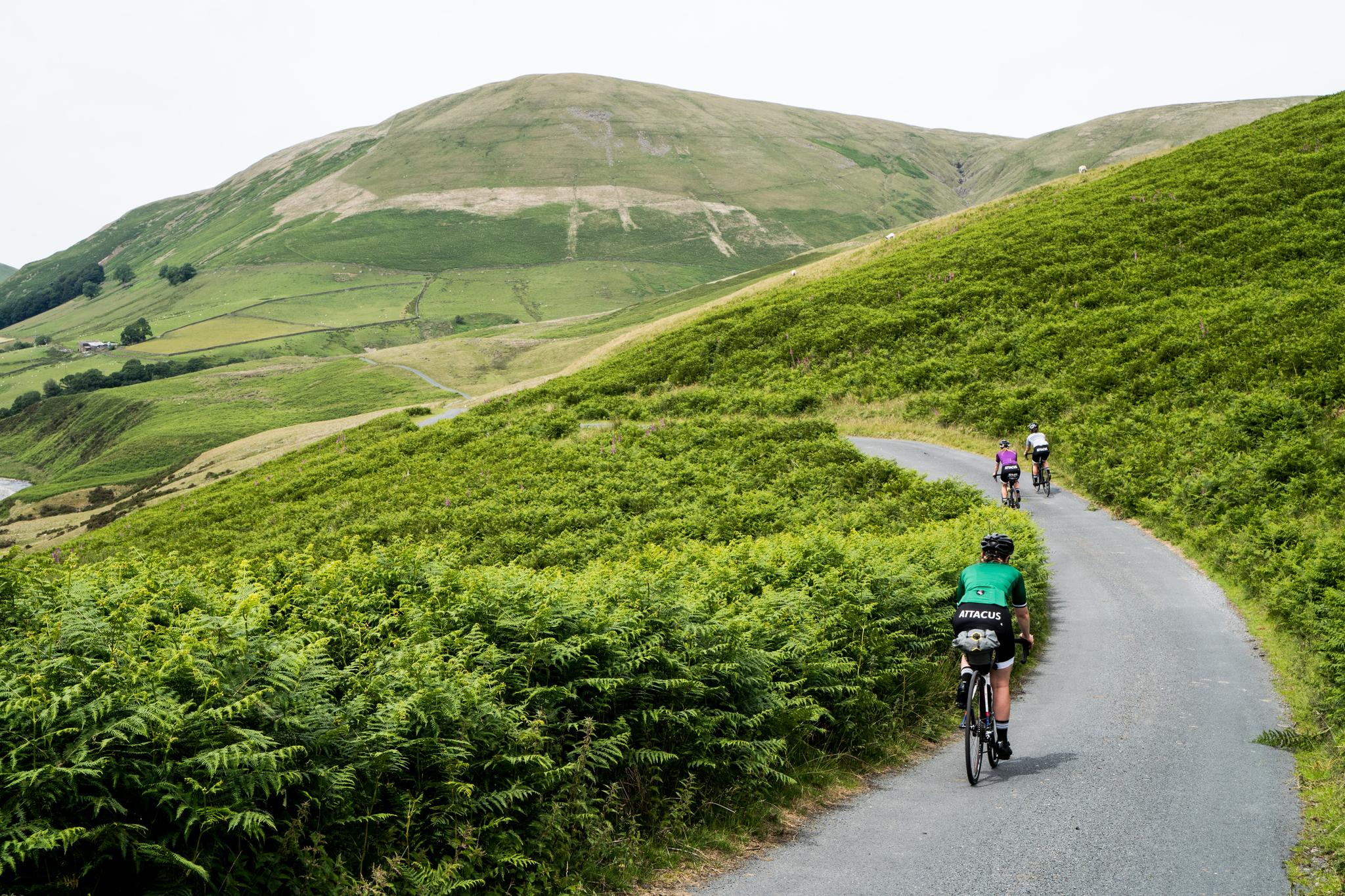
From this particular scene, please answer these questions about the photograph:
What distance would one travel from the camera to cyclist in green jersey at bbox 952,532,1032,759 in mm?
11016

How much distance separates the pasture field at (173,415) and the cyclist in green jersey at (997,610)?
394 ft

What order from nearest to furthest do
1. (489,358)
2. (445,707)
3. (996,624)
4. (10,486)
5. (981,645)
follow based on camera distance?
(445,707), (981,645), (996,624), (10,486), (489,358)

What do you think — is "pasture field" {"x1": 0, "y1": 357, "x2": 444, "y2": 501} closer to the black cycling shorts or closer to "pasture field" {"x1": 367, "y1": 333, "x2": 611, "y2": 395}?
"pasture field" {"x1": 367, "y1": 333, "x2": 611, "y2": 395}

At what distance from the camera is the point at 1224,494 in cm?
2367

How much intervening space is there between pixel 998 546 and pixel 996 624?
1.09m

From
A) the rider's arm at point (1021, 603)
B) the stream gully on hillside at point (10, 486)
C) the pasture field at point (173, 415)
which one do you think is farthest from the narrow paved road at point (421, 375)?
the rider's arm at point (1021, 603)

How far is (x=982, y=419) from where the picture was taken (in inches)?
1547

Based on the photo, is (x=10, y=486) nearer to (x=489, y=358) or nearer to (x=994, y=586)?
(x=489, y=358)

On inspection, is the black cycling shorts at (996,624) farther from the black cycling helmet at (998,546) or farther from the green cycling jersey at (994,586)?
the black cycling helmet at (998,546)

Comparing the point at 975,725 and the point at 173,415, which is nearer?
the point at 975,725

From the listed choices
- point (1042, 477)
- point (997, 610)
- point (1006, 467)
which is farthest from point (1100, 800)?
point (1042, 477)

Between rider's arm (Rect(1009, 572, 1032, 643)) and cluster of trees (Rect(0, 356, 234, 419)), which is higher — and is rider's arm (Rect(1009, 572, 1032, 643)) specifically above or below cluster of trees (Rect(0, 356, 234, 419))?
below

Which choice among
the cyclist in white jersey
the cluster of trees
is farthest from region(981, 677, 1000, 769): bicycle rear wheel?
the cluster of trees

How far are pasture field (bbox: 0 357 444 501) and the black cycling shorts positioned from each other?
120 m
